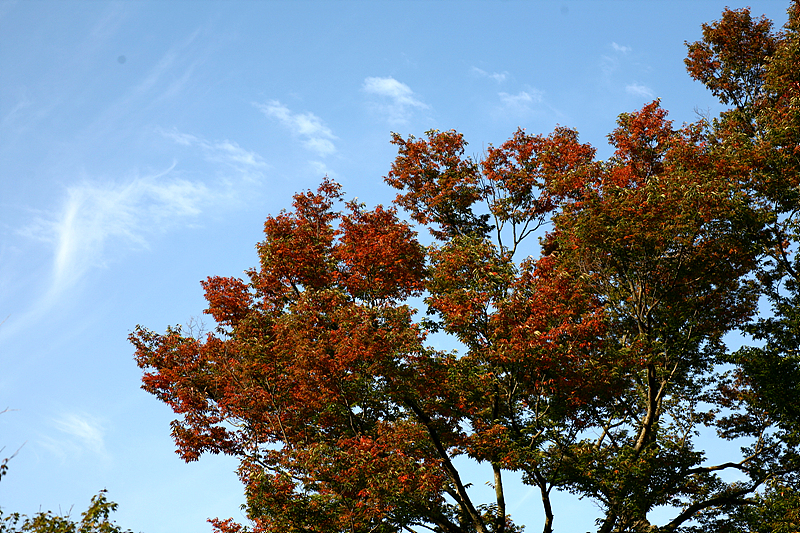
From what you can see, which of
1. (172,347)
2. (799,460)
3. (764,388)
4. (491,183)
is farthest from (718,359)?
(172,347)

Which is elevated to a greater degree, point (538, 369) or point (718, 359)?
point (718, 359)

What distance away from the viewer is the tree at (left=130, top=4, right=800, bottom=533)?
1919 cm

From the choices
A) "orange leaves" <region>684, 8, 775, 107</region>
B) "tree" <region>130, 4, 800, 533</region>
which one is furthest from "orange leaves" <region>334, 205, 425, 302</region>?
"orange leaves" <region>684, 8, 775, 107</region>

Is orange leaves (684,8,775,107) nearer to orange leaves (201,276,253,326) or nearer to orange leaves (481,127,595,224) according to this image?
orange leaves (481,127,595,224)

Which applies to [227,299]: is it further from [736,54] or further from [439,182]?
[736,54]

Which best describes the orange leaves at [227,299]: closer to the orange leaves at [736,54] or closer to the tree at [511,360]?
the tree at [511,360]

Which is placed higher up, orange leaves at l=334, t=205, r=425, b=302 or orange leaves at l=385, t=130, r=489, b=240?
orange leaves at l=385, t=130, r=489, b=240

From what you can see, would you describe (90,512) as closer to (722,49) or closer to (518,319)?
(518,319)

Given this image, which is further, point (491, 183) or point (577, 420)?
point (491, 183)

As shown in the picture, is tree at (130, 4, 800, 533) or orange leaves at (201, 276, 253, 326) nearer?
tree at (130, 4, 800, 533)

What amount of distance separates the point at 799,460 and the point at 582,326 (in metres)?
8.86

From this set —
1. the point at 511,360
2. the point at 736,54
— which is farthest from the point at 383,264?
the point at 736,54

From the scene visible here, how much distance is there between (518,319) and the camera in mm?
19219

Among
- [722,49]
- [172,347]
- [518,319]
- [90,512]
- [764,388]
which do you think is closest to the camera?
[90,512]
